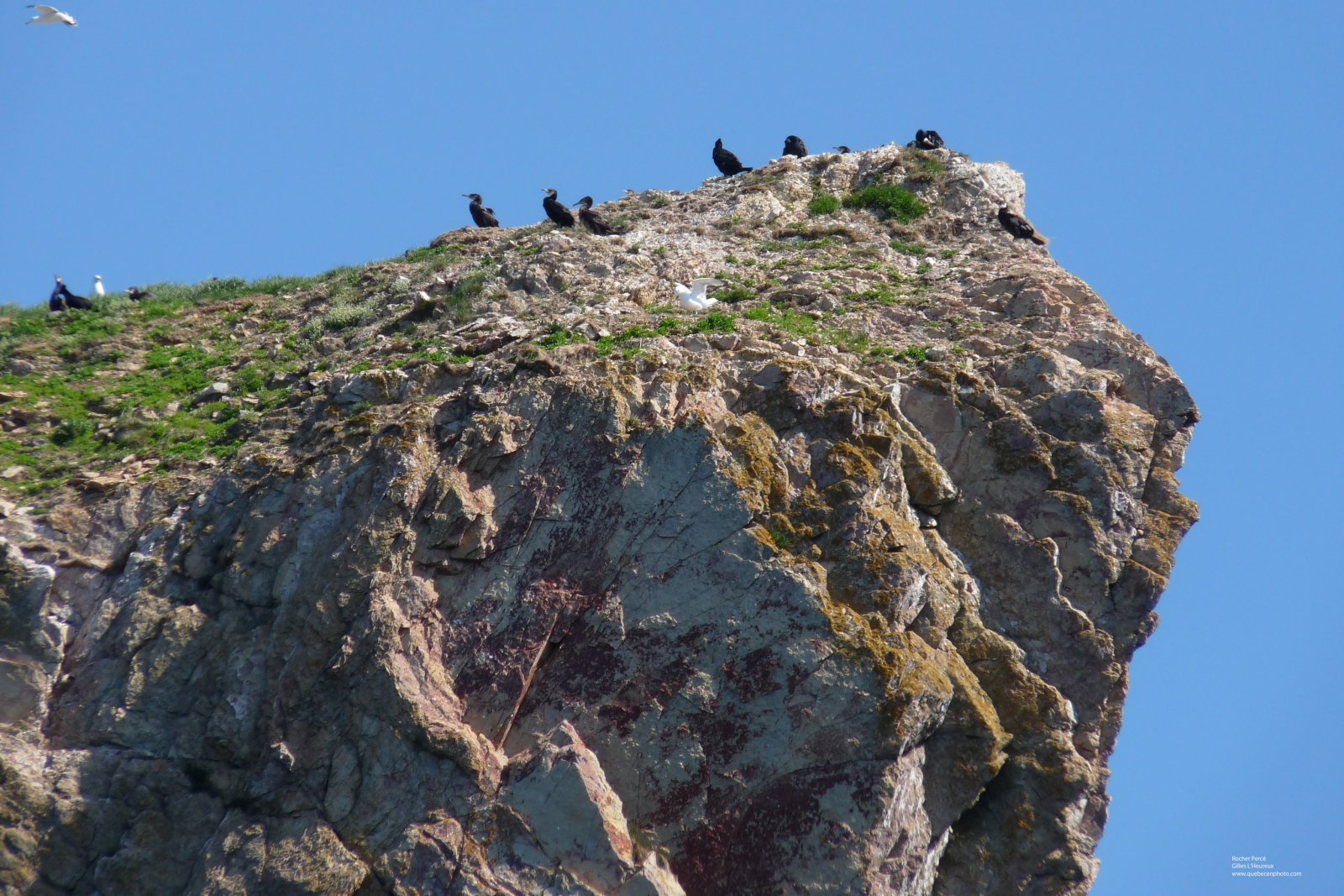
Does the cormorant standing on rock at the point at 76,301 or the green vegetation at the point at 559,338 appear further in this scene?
the cormorant standing on rock at the point at 76,301

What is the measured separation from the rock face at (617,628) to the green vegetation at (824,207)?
7.29 m

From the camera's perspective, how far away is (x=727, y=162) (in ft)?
99.8

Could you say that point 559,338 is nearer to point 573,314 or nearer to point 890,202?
point 573,314

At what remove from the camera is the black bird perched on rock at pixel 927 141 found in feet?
98.5

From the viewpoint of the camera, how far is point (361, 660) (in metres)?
16.9

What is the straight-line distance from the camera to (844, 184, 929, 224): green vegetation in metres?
27.1

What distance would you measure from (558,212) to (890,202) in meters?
6.64

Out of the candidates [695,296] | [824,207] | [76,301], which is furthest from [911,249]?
[76,301]

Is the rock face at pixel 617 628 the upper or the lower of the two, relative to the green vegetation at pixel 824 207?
lower

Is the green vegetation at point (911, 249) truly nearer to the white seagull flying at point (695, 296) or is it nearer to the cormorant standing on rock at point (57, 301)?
the white seagull flying at point (695, 296)

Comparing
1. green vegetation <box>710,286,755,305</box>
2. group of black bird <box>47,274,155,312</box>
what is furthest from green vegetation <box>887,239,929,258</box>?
group of black bird <box>47,274,155,312</box>

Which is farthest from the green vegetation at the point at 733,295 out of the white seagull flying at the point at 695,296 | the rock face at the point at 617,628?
the rock face at the point at 617,628

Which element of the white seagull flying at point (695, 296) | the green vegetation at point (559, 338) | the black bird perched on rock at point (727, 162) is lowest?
the green vegetation at point (559, 338)

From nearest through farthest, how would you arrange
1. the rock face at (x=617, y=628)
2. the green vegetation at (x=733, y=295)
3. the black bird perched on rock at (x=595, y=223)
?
the rock face at (x=617, y=628), the green vegetation at (x=733, y=295), the black bird perched on rock at (x=595, y=223)
